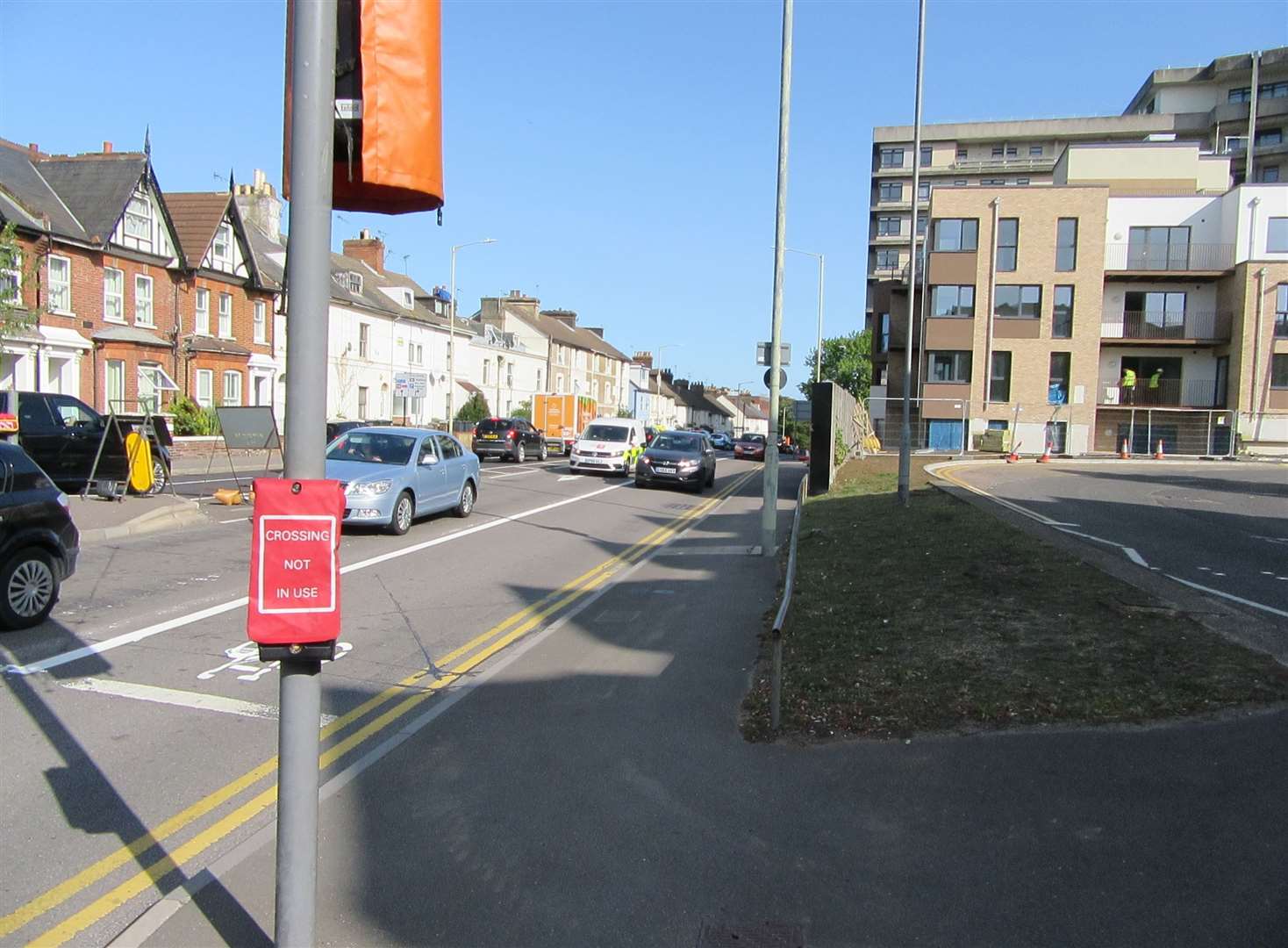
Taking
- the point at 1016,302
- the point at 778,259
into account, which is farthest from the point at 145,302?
the point at 1016,302

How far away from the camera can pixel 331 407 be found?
46031 millimetres

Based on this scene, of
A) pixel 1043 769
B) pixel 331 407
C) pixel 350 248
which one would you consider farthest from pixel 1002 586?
pixel 350 248

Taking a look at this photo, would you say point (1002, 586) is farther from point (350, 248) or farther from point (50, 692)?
point (350, 248)

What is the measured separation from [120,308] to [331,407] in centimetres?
1296

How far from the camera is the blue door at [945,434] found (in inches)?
1740

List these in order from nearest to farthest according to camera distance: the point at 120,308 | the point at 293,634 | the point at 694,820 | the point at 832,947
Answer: the point at 293,634
the point at 832,947
the point at 694,820
the point at 120,308

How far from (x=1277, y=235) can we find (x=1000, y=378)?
1326cm

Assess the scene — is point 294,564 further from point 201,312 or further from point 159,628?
point 201,312

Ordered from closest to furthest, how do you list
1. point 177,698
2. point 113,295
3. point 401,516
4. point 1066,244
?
point 177,698
point 401,516
point 113,295
point 1066,244

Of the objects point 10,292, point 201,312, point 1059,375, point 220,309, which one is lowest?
A: point 10,292

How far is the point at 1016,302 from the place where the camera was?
146 feet

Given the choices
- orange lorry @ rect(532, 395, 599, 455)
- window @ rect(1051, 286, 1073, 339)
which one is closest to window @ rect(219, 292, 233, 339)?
orange lorry @ rect(532, 395, 599, 455)

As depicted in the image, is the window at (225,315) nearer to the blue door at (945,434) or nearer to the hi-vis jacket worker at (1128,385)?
the blue door at (945,434)

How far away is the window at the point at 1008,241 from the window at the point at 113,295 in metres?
35.8
